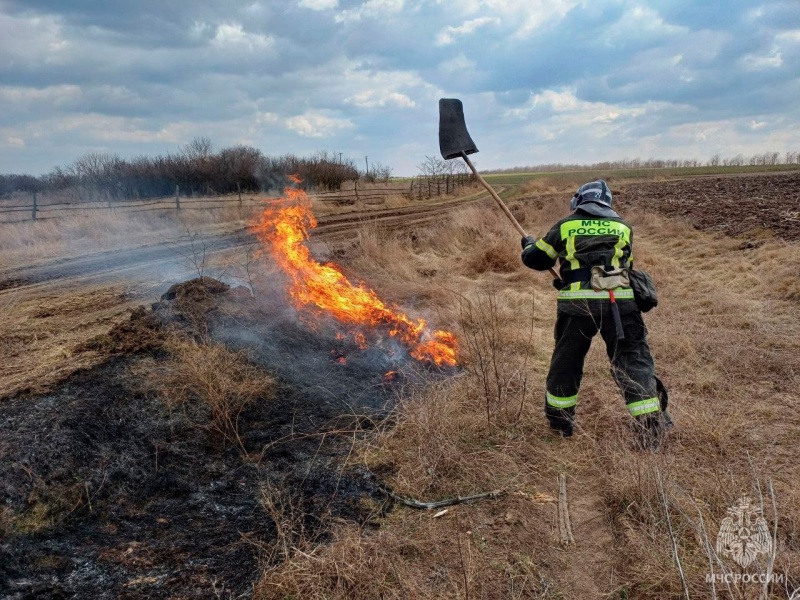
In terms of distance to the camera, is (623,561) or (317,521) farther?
(317,521)

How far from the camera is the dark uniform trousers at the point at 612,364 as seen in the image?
3.69 meters

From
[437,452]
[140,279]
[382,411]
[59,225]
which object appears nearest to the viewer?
[437,452]

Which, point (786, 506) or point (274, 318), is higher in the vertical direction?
point (274, 318)

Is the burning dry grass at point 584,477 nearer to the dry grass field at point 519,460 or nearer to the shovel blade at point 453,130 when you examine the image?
the dry grass field at point 519,460

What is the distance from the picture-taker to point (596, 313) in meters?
3.72

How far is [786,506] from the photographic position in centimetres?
282

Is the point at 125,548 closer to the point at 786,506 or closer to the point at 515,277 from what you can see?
the point at 786,506

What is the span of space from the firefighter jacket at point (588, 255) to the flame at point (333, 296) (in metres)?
2.17

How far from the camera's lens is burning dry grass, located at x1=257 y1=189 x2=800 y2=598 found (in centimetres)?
250

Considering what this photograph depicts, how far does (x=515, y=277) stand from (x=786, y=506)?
25.8 feet

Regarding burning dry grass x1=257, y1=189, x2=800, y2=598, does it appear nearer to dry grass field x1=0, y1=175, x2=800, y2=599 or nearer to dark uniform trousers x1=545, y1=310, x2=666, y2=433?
dry grass field x1=0, y1=175, x2=800, y2=599

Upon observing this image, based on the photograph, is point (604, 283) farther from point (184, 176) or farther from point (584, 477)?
point (184, 176)

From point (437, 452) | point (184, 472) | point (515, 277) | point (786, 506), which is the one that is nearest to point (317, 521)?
point (437, 452)

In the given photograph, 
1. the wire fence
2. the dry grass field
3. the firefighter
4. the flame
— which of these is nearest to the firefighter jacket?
the firefighter
